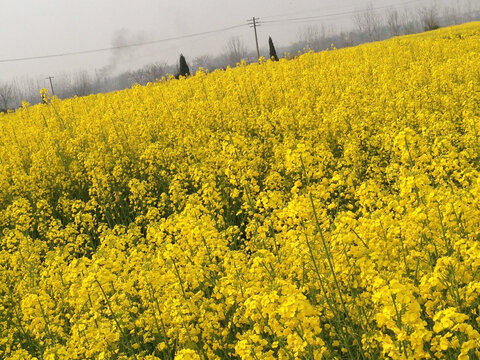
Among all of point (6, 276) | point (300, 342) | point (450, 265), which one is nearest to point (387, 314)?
point (300, 342)

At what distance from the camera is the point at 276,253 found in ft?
13.6

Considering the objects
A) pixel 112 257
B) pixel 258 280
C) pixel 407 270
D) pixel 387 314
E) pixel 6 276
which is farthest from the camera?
pixel 6 276

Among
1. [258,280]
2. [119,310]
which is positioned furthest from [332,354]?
[119,310]

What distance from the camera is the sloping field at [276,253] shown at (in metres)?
2.87

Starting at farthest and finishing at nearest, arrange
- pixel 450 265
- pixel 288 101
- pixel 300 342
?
pixel 288 101, pixel 450 265, pixel 300 342

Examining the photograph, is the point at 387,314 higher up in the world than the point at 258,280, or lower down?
higher up

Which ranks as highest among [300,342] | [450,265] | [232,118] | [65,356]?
[232,118]

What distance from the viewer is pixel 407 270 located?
329 centimetres

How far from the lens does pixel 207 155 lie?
322 inches

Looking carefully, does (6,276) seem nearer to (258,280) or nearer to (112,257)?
(112,257)

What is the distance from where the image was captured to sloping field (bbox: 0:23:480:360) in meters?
2.87

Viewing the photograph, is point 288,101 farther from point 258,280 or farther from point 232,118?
point 258,280

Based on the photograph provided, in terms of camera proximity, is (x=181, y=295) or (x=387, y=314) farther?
(x=181, y=295)

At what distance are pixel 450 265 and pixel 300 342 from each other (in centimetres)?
108
